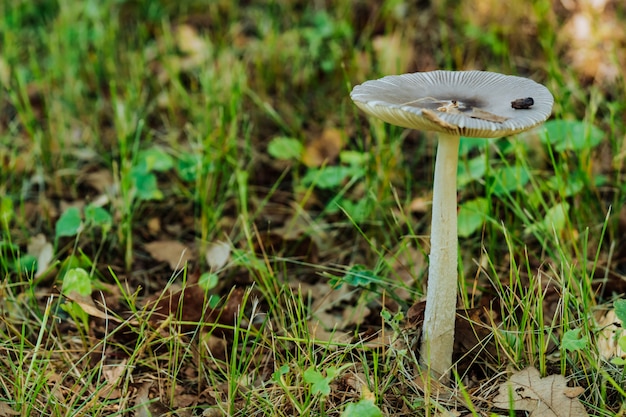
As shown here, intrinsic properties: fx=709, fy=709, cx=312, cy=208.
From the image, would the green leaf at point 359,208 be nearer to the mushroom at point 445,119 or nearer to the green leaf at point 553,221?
the green leaf at point 553,221

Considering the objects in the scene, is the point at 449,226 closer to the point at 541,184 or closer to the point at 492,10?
the point at 541,184

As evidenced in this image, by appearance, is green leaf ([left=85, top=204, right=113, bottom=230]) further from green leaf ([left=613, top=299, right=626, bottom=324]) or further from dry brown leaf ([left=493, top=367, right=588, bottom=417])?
green leaf ([left=613, top=299, right=626, bottom=324])

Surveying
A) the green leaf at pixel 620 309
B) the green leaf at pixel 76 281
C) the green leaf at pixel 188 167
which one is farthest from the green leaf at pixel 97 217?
the green leaf at pixel 620 309

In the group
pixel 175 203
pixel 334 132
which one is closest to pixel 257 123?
pixel 334 132

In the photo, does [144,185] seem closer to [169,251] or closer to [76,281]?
[169,251]

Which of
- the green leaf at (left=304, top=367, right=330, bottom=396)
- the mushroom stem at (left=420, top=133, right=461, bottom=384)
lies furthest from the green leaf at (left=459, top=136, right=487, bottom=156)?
the green leaf at (left=304, top=367, right=330, bottom=396)

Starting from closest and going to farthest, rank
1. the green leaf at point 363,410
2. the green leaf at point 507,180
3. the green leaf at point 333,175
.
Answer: the green leaf at point 363,410 → the green leaf at point 507,180 → the green leaf at point 333,175
